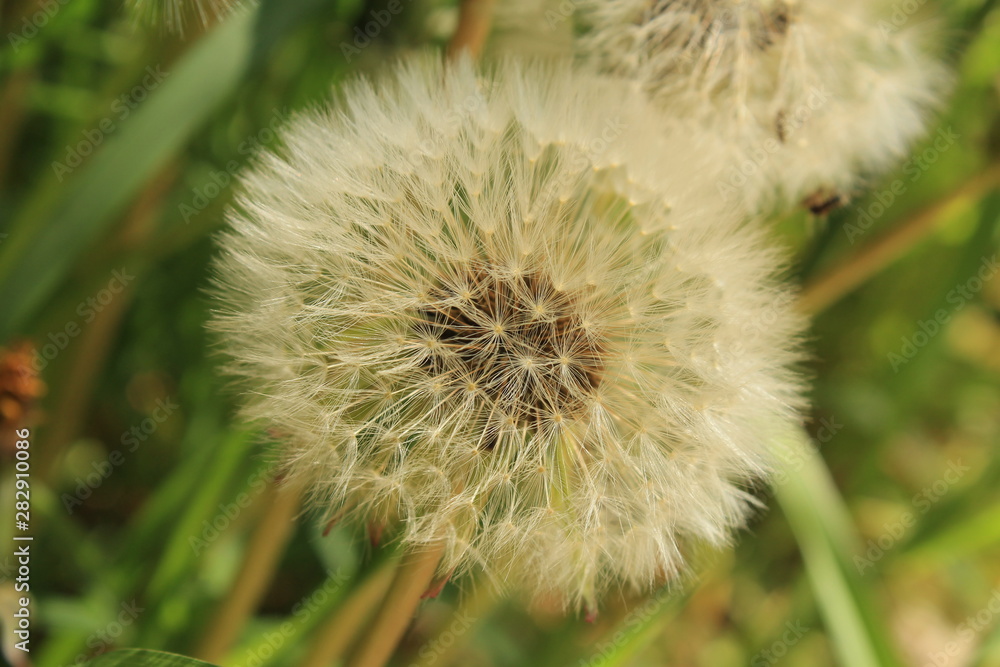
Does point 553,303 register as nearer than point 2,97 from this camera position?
Yes

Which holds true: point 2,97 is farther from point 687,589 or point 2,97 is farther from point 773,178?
point 687,589

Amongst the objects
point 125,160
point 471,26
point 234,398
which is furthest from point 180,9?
point 234,398

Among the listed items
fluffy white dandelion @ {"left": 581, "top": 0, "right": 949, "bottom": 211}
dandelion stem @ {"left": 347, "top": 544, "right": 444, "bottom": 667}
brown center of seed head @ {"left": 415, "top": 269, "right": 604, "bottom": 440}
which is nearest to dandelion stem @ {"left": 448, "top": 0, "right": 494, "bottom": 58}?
fluffy white dandelion @ {"left": 581, "top": 0, "right": 949, "bottom": 211}

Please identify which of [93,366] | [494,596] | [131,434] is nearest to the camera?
[494,596]

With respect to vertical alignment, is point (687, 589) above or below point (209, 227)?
below

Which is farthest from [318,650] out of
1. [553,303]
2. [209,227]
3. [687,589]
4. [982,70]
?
[982,70]

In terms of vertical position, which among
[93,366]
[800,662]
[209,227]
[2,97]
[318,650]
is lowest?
[800,662]

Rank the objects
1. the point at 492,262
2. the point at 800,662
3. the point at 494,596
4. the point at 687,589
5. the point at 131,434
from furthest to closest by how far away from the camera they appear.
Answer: the point at 800,662 < the point at 131,434 < the point at 494,596 < the point at 687,589 < the point at 492,262

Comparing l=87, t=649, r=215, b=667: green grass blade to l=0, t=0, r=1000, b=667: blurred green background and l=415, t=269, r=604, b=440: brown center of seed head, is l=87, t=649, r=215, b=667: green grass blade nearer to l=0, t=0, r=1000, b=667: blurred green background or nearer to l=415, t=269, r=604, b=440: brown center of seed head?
l=0, t=0, r=1000, b=667: blurred green background
